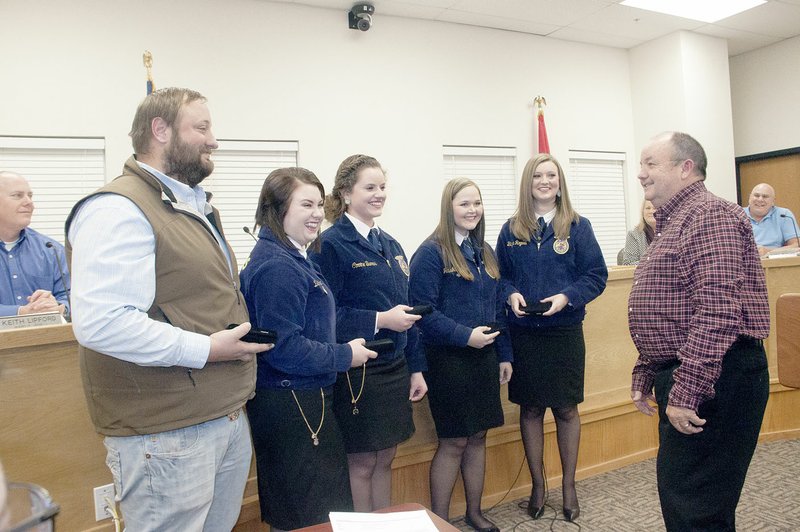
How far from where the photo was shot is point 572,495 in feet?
8.42

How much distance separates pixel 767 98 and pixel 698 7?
1891 millimetres

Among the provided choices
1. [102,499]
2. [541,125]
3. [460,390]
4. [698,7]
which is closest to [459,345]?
[460,390]

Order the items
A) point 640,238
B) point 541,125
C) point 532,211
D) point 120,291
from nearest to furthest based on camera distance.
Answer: point 120,291, point 532,211, point 640,238, point 541,125

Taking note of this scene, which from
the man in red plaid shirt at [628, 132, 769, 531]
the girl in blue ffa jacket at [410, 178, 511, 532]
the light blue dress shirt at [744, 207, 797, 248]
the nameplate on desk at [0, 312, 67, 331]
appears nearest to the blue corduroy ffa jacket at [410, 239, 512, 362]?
the girl in blue ffa jacket at [410, 178, 511, 532]

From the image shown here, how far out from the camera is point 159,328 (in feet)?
4.02

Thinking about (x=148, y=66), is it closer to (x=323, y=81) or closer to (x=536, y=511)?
(x=323, y=81)

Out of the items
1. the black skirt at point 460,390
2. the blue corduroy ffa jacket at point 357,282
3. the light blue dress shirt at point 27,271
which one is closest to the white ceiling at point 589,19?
the light blue dress shirt at point 27,271

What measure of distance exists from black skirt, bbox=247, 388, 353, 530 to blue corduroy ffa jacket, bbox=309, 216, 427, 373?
1.25ft

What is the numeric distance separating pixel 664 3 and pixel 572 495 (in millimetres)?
4519

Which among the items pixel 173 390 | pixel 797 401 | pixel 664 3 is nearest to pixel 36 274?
pixel 173 390

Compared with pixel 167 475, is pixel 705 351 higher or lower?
higher

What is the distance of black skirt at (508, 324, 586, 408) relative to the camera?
2.50 meters

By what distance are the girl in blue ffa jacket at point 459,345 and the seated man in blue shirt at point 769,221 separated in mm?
3734

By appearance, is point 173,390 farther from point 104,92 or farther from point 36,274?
point 104,92
